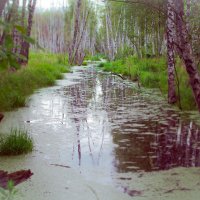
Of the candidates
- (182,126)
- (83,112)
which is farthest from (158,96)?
(182,126)

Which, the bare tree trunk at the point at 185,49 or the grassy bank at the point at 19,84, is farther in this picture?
the grassy bank at the point at 19,84

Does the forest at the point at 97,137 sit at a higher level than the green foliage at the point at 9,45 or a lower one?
lower

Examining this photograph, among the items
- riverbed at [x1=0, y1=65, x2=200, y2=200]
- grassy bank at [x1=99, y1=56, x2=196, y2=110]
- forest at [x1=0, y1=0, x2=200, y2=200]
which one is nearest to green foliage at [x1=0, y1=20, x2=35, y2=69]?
forest at [x1=0, y1=0, x2=200, y2=200]

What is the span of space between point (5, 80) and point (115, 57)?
17.1 meters

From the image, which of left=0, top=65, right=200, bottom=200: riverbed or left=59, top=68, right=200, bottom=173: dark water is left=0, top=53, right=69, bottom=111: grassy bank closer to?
left=0, top=65, right=200, bottom=200: riverbed

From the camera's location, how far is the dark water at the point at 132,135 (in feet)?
12.0

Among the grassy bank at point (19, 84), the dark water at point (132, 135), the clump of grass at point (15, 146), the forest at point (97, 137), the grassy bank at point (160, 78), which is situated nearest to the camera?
the forest at point (97, 137)

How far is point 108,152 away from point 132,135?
0.78m

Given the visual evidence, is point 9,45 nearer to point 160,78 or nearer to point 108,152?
point 108,152

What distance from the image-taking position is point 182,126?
17.1ft

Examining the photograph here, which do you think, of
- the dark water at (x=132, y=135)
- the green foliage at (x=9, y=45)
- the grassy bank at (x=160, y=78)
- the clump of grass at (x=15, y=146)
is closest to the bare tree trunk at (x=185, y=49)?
the dark water at (x=132, y=135)

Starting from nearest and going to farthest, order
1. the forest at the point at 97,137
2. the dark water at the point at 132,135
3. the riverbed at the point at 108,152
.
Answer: the forest at the point at 97,137
the riverbed at the point at 108,152
the dark water at the point at 132,135

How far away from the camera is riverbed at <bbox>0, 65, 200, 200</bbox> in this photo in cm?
291

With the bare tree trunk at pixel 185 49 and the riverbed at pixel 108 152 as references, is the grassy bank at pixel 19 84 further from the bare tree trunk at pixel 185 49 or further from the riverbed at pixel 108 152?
the bare tree trunk at pixel 185 49
